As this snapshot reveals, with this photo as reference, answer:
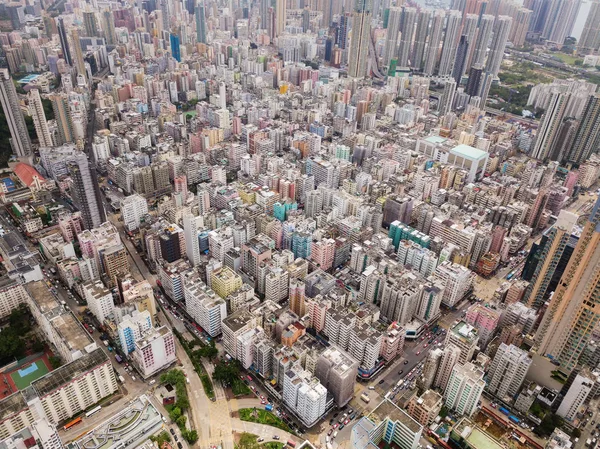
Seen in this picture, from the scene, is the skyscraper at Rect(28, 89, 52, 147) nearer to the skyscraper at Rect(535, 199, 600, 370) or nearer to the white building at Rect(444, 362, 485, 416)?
the white building at Rect(444, 362, 485, 416)

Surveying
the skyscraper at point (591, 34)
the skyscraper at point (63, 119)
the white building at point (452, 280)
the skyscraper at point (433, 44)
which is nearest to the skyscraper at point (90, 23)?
the skyscraper at point (63, 119)

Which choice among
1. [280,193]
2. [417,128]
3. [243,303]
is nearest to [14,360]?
[243,303]

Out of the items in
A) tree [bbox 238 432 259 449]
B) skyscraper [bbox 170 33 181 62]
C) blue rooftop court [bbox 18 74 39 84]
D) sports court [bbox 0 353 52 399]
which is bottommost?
sports court [bbox 0 353 52 399]

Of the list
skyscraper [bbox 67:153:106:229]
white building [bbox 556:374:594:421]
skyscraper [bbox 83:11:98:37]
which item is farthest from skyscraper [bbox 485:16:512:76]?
skyscraper [bbox 83:11:98:37]

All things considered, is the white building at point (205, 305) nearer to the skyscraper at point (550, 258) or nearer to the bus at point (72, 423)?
the bus at point (72, 423)

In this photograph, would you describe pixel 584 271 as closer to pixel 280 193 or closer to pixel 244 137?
pixel 280 193
